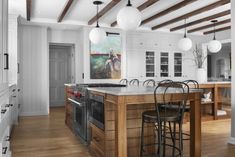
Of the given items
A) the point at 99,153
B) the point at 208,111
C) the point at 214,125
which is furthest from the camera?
the point at 208,111

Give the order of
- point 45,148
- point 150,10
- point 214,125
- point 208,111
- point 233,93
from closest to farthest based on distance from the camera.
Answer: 1. point 45,148
2. point 233,93
3. point 214,125
4. point 150,10
5. point 208,111

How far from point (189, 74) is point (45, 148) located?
606cm

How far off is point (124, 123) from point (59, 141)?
1899mm

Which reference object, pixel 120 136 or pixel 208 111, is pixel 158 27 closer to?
pixel 208 111

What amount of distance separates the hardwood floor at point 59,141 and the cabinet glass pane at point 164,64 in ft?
8.84

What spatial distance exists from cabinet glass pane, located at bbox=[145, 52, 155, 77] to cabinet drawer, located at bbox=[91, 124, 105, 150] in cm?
461

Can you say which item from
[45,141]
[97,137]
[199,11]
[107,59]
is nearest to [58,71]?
[107,59]

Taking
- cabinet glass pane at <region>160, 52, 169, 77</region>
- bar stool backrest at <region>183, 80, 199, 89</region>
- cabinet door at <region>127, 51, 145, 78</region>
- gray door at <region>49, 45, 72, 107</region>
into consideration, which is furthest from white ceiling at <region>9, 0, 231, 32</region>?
gray door at <region>49, 45, 72, 107</region>

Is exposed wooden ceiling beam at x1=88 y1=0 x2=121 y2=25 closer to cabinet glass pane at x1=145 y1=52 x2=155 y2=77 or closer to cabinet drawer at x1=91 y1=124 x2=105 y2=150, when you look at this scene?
cabinet glass pane at x1=145 y1=52 x2=155 y2=77

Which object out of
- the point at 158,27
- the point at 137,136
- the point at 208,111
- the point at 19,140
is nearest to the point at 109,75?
the point at 158,27

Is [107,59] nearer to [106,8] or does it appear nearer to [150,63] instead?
[150,63]

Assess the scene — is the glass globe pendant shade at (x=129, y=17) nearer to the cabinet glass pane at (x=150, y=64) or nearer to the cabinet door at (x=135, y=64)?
the cabinet door at (x=135, y=64)

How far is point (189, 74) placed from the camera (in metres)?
8.22

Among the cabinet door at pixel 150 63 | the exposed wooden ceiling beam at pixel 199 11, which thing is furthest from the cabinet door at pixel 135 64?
the exposed wooden ceiling beam at pixel 199 11
